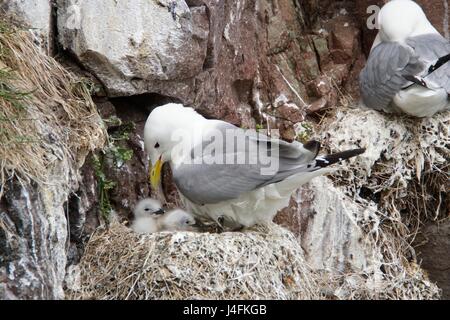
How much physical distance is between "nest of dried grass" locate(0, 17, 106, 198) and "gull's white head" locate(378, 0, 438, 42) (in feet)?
7.00

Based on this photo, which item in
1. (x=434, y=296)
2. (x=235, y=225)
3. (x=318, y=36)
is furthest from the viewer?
(x=318, y=36)

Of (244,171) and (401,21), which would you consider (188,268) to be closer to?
(244,171)

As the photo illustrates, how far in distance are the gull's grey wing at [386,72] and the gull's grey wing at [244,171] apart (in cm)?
135

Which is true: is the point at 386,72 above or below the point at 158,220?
above

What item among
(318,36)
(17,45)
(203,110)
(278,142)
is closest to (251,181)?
(278,142)

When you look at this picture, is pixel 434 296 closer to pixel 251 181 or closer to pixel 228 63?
pixel 251 181

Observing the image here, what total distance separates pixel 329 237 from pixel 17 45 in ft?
7.09

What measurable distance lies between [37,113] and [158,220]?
946 mm

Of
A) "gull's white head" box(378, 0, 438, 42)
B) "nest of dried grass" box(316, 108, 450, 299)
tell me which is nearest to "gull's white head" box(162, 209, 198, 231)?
"nest of dried grass" box(316, 108, 450, 299)

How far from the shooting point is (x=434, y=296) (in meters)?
5.85

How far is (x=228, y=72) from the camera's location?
20.4 feet

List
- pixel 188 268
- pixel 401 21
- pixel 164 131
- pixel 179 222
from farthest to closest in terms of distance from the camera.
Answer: pixel 401 21 → pixel 179 222 → pixel 164 131 → pixel 188 268

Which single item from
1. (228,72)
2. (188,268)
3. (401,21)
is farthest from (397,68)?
(188,268)

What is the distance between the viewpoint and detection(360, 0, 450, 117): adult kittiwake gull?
6.16 m
